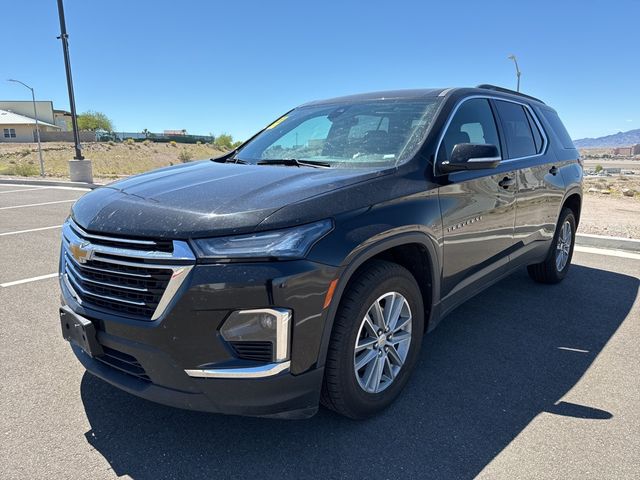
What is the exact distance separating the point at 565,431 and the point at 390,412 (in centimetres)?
94

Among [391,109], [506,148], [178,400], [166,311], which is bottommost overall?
Result: [178,400]

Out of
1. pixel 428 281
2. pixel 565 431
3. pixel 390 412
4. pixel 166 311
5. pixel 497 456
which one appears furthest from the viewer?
pixel 428 281

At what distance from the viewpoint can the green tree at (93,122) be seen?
297 ft

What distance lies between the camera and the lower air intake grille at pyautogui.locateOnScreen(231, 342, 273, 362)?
82.0 inches

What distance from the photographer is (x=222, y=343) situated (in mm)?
2059

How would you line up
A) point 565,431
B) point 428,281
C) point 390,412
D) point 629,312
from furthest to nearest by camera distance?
1. point 629,312
2. point 428,281
3. point 390,412
4. point 565,431

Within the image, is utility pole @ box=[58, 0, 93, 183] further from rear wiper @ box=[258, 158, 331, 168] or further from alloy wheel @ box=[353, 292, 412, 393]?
alloy wheel @ box=[353, 292, 412, 393]

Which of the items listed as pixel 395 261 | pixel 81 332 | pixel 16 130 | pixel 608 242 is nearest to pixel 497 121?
pixel 395 261

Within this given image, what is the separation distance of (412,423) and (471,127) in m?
2.15

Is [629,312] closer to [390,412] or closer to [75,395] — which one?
[390,412]

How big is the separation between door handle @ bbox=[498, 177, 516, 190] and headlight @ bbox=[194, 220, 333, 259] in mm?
2084

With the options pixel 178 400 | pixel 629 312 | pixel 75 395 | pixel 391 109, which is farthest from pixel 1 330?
pixel 629 312

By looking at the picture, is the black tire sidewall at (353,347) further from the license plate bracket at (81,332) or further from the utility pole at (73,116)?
the utility pole at (73,116)

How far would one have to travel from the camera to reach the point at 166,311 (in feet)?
6.78
